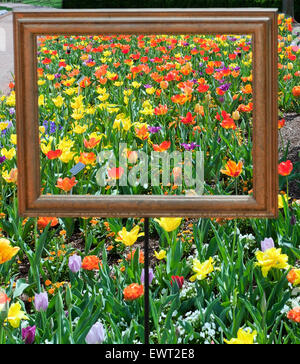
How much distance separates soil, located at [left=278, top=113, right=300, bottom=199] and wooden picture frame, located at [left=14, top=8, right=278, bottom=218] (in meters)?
1.56

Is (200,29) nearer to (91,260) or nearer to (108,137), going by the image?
(91,260)

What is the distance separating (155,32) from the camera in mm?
1318

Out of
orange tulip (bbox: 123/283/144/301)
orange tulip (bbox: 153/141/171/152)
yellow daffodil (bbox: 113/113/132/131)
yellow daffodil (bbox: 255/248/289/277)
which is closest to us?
orange tulip (bbox: 123/283/144/301)

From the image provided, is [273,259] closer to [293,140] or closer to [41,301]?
[41,301]

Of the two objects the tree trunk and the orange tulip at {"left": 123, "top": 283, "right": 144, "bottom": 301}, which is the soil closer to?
the orange tulip at {"left": 123, "top": 283, "right": 144, "bottom": 301}

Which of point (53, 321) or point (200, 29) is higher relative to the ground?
point (200, 29)

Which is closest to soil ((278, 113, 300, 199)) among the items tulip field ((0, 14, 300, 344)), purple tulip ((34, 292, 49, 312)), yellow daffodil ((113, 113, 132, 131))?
tulip field ((0, 14, 300, 344))

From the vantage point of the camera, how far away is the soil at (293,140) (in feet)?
9.69

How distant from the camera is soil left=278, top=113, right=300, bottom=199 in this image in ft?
9.69

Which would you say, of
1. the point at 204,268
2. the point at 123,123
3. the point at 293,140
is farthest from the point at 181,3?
the point at 204,268

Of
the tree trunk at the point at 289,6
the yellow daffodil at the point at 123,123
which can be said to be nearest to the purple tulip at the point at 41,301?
→ the yellow daffodil at the point at 123,123

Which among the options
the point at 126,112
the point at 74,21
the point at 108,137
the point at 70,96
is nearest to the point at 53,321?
the point at 74,21

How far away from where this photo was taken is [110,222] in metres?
2.30

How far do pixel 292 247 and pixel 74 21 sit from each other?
111 centimetres
